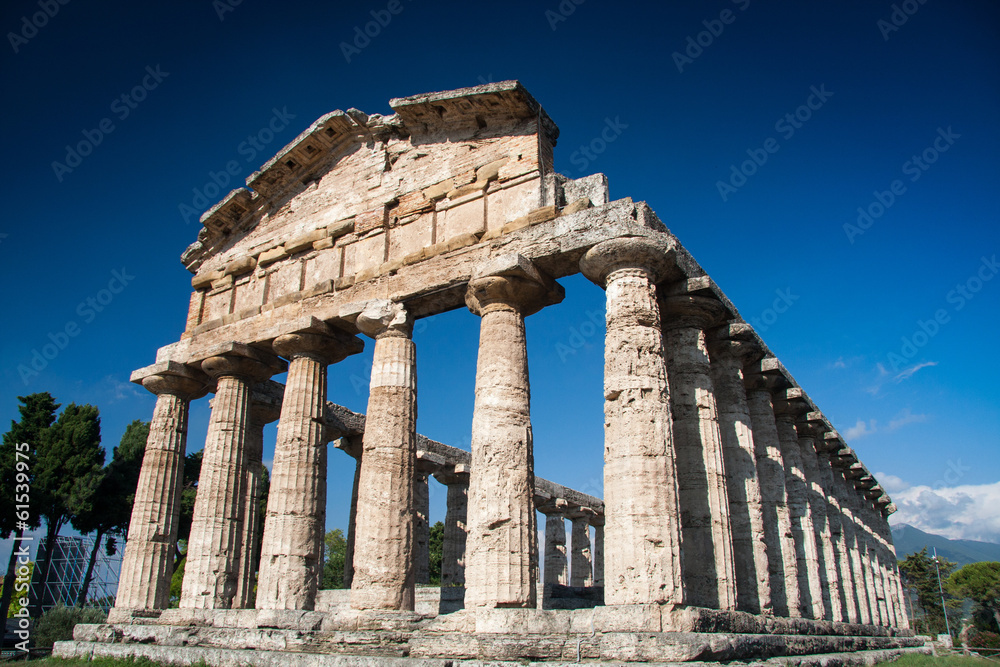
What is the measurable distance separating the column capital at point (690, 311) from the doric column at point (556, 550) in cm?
1725

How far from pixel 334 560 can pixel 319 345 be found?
42.3 meters

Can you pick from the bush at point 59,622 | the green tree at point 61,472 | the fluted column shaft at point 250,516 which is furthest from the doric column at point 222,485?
the green tree at point 61,472

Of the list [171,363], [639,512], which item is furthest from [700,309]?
[171,363]

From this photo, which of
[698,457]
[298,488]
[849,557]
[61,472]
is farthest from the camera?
[61,472]

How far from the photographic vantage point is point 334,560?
53.7 meters

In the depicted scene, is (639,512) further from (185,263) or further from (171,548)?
(185,263)

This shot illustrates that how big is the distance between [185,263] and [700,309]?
15.0 m

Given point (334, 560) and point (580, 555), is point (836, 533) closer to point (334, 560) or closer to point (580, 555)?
point (580, 555)

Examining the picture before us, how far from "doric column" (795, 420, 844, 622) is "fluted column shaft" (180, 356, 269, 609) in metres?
14.7

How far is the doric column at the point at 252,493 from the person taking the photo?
17.3 m

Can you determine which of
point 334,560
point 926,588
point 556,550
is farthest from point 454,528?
point 926,588

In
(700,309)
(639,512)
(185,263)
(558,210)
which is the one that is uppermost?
(185,263)

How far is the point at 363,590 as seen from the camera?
488 inches

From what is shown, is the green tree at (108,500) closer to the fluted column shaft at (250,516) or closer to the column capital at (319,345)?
the fluted column shaft at (250,516)
